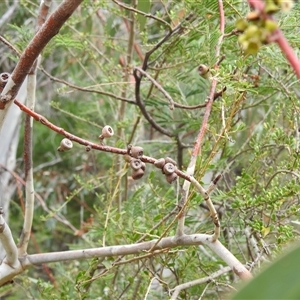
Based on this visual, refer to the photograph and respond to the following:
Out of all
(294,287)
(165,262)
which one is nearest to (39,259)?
(165,262)

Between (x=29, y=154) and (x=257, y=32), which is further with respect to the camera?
(x=29, y=154)

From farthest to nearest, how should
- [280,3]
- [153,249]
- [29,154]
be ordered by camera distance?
[29,154], [153,249], [280,3]

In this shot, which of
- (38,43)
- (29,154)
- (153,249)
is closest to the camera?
(38,43)

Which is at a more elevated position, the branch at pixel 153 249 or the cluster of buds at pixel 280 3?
the cluster of buds at pixel 280 3

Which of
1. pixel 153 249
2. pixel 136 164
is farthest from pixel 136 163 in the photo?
pixel 153 249

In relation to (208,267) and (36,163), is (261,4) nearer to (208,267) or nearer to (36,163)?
(208,267)

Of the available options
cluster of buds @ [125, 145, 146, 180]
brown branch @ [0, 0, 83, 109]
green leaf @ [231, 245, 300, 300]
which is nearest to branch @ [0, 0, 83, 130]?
brown branch @ [0, 0, 83, 109]

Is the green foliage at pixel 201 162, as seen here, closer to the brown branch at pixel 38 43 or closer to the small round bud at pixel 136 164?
the small round bud at pixel 136 164

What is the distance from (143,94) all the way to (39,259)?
51 cm

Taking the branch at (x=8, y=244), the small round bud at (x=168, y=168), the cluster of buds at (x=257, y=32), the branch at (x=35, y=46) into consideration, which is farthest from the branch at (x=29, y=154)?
the cluster of buds at (x=257, y=32)

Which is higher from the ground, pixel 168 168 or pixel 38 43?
pixel 38 43

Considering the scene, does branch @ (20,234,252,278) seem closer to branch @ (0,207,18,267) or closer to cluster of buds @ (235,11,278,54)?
branch @ (0,207,18,267)

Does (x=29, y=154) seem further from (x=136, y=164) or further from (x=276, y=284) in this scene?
(x=276, y=284)

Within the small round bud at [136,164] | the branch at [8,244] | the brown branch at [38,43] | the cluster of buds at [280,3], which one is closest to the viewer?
the cluster of buds at [280,3]
